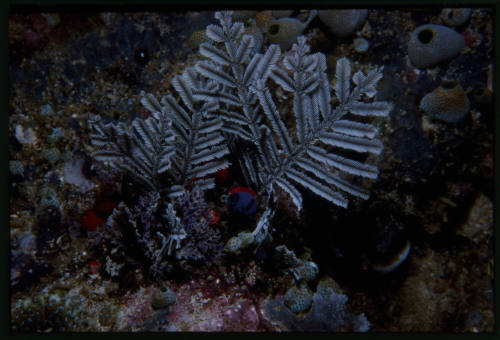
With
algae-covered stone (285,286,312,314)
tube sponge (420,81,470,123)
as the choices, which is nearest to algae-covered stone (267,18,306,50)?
tube sponge (420,81,470,123)

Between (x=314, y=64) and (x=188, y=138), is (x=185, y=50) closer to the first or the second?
(x=188, y=138)

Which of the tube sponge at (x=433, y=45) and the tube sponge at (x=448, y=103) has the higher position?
the tube sponge at (x=433, y=45)

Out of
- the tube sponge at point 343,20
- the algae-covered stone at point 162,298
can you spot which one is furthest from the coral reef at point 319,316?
the tube sponge at point 343,20

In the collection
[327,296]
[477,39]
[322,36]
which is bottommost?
[327,296]

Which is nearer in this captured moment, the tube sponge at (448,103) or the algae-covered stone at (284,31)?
the tube sponge at (448,103)

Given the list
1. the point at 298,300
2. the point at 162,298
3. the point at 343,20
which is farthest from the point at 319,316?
the point at 343,20

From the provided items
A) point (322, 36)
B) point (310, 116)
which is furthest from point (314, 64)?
point (322, 36)

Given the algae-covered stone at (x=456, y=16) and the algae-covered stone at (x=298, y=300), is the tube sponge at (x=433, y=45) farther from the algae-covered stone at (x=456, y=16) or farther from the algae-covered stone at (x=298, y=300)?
the algae-covered stone at (x=298, y=300)

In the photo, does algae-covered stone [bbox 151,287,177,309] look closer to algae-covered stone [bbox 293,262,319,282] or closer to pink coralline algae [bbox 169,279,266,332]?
pink coralline algae [bbox 169,279,266,332]
